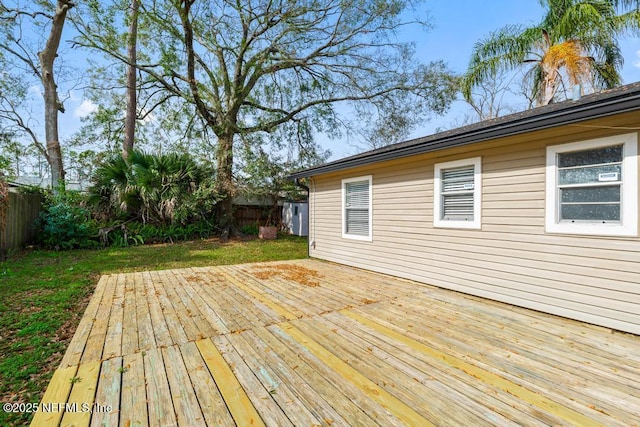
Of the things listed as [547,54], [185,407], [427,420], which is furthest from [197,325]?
[547,54]

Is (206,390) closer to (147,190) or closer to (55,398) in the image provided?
(55,398)

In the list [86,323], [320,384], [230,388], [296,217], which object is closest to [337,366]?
[320,384]

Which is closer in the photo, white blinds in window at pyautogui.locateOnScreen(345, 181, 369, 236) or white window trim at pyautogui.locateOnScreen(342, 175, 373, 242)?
white window trim at pyautogui.locateOnScreen(342, 175, 373, 242)

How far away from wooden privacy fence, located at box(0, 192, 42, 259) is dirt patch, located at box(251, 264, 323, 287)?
5.64m

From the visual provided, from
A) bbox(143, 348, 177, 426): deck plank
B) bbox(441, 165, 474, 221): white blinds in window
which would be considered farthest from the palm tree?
bbox(143, 348, 177, 426): deck plank

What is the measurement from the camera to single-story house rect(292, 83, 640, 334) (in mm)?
2932

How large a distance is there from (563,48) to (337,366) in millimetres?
11334

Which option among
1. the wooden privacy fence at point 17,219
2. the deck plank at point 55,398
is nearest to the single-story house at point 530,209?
the deck plank at point 55,398

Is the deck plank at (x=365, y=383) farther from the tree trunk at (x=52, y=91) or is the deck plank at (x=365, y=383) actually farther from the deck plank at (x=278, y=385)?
the tree trunk at (x=52, y=91)

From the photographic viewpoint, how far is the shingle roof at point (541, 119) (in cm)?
268

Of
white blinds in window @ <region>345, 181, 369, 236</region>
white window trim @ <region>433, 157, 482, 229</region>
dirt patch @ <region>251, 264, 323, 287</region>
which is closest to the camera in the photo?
white window trim @ <region>433, 157, 482, 229</region>

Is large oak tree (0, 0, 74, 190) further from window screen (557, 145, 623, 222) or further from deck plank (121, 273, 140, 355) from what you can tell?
window screen (557, 145, 623, 222)

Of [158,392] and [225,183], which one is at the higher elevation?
[225,183]

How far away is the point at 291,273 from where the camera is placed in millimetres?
5680
